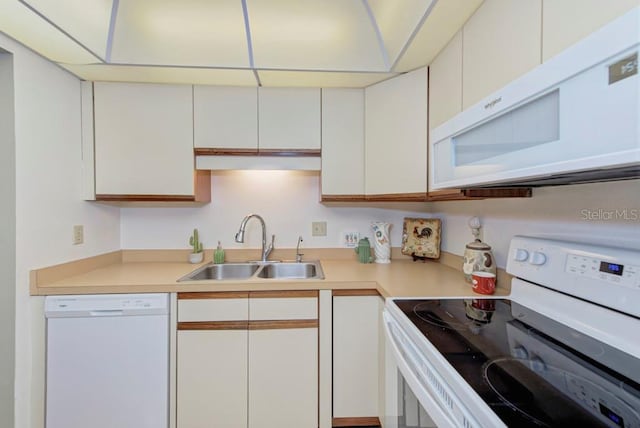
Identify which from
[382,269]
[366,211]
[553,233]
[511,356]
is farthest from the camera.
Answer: [366,211]

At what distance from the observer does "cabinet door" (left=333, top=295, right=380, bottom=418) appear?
152 cm

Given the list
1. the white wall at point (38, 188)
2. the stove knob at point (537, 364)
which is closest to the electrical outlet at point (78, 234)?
the white wall at point (38, 188)

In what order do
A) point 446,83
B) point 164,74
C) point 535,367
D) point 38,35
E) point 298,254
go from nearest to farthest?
point 535,367 < point 38,35 < point 446,83 < point 164,74 < point 298,254

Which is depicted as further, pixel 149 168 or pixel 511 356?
pixel 149 168

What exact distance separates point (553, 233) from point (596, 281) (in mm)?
299

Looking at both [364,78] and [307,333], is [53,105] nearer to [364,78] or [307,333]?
[364,78]

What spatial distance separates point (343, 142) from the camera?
71.4 inches

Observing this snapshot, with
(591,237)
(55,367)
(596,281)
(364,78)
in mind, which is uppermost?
(364,78)

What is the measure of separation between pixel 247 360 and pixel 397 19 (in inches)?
72.3

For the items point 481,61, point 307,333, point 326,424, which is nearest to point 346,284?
point 307,333

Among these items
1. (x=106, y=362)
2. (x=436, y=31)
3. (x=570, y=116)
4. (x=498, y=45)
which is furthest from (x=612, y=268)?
(x=106, y=362)

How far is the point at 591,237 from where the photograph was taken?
3.04ft

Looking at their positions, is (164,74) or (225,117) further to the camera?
(225,117)

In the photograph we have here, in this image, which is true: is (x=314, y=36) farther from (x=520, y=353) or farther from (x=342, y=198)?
(x=520, y=353)
